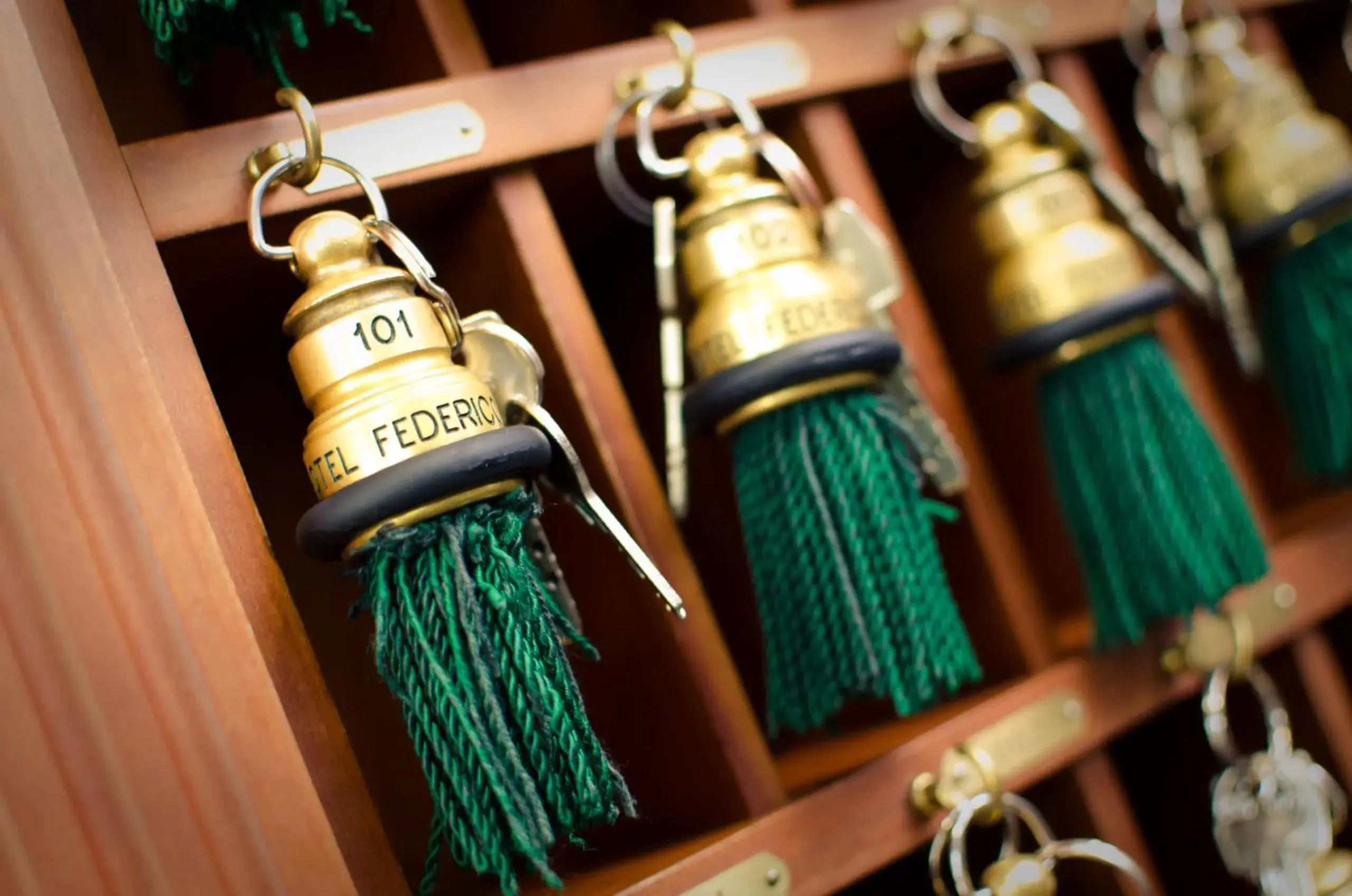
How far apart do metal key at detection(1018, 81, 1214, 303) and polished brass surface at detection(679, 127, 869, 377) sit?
0.18 meters

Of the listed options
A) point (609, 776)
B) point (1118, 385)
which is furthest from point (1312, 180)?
point (609, 776)

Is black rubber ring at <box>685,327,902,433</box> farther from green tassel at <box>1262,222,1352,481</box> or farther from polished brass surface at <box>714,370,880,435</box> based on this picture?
green tassel at <box>1262,222,1352,481</box>

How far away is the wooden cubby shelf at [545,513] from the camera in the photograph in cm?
38

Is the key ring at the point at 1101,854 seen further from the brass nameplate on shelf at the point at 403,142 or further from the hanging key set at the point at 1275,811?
the brass nameplate on shelf at the point at 403,142

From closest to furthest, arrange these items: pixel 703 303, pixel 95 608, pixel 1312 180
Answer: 1. pixel 95 608
2. pixel 703 303
3. pixel 1312 180

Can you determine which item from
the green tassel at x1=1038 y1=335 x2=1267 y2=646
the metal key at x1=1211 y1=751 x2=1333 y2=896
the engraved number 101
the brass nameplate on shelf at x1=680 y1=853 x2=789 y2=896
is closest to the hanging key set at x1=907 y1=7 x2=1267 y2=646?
the green tassel at x1=1038 y1=335 x2=1267 y2=646

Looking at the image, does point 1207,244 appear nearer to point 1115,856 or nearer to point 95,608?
point 1115,856

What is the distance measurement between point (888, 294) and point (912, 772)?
233mm

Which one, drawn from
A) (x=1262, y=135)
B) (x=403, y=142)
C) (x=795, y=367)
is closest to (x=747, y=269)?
(x=795, y=367)

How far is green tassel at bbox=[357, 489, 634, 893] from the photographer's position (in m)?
0.39

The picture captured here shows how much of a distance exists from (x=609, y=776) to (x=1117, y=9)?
56 cm

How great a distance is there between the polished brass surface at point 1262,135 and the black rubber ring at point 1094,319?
14 centimetres

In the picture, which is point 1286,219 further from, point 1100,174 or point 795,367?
point 795,367

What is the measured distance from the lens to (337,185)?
476 mm
